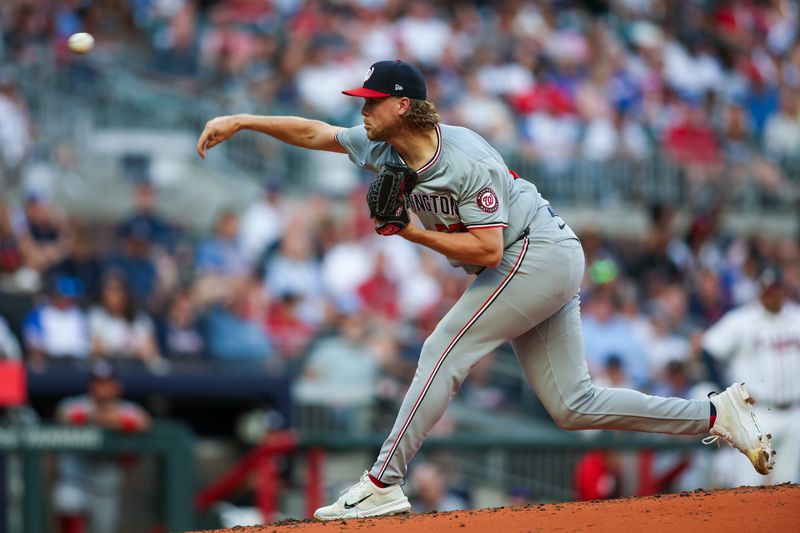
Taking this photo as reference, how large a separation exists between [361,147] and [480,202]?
68 cm

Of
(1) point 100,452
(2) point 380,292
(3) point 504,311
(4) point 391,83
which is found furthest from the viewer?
(2) point 380,292

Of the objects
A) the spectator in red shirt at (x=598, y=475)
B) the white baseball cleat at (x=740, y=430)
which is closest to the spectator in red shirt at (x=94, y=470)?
the spectator in red shirt at (x=598, y=475)

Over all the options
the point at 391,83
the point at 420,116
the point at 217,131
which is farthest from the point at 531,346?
the point at 217,131

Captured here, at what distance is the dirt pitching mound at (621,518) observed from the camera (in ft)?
18.7

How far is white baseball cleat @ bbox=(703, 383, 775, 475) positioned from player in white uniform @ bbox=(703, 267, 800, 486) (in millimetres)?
3778

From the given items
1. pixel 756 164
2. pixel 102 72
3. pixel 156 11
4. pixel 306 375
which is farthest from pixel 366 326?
pixel 756 164

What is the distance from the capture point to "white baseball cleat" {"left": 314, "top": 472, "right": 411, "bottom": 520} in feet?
19.2

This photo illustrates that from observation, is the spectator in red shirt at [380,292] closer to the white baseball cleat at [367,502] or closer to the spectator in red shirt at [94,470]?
the spectator in red shirt at [94,470]

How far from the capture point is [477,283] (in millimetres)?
5785

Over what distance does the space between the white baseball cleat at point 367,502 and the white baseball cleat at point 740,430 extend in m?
1.44

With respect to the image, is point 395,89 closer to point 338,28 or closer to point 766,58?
point 338,28

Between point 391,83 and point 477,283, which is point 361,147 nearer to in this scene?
point 391,83

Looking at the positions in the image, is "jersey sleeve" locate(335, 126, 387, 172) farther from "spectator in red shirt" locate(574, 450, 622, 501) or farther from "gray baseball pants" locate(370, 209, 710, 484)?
"spectator in red shirt" locate(574, 450, 622, 501)

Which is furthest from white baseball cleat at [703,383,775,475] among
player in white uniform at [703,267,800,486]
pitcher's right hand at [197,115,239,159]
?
player in white uniform at [703,267,800,486]
